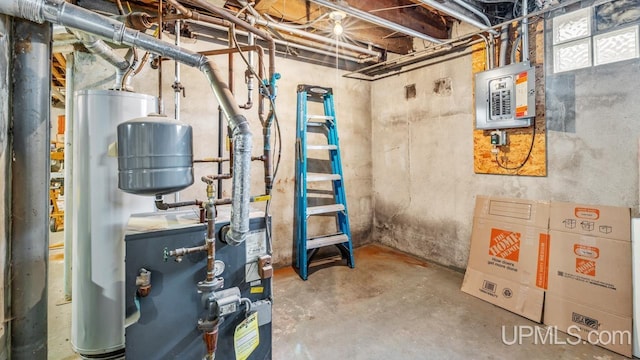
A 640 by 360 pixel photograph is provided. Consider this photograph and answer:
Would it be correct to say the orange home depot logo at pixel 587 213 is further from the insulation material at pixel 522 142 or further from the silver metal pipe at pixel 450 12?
the silver metal pipe at pixel 450 12

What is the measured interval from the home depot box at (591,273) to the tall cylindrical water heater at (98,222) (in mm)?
2631

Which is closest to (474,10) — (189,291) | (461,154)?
(461,154)

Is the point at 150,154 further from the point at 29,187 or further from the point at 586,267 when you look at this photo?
the point at 586,267

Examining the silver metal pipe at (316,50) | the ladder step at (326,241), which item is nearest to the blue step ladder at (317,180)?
the ladder step at (326,241)

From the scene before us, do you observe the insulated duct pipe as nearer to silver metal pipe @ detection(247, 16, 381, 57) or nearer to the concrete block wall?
silver metal pipe @ detection(247, 16, 381, 57)

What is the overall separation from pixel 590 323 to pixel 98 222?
2840mm

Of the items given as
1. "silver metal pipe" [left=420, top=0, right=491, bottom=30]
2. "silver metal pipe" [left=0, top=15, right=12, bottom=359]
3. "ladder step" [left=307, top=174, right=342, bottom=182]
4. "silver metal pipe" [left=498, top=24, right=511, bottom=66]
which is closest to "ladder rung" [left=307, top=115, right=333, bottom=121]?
"ladder step" [left=307, top=174, right=342, bottom=182]

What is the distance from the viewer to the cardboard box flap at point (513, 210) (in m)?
2.19

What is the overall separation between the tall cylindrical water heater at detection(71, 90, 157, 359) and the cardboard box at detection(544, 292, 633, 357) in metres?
2.61

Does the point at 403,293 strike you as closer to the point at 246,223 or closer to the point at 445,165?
the point at 445,165

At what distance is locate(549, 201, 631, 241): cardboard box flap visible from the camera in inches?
71.2

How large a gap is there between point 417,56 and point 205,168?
239 centimetres

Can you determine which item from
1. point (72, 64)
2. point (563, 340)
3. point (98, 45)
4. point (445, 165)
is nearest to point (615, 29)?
point (445, 165)

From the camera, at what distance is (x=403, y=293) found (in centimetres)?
240
